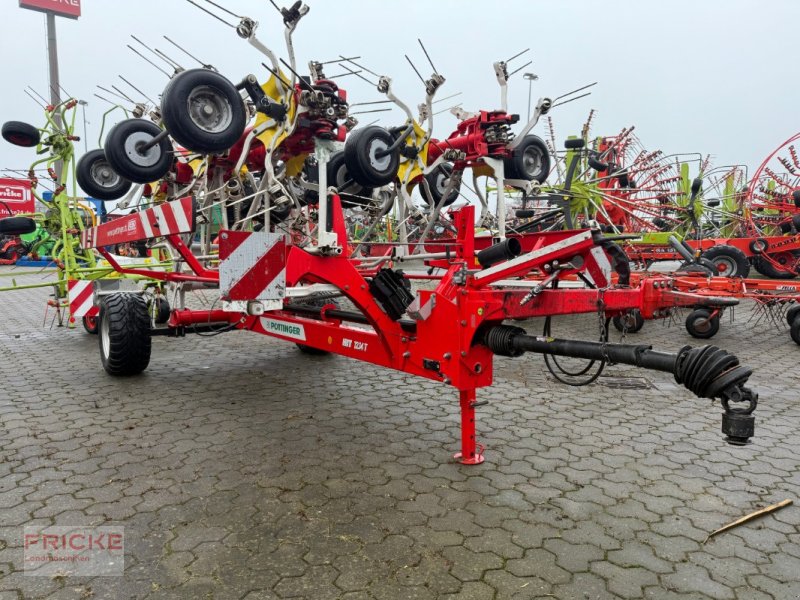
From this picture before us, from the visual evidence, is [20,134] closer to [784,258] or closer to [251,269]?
[251,269]

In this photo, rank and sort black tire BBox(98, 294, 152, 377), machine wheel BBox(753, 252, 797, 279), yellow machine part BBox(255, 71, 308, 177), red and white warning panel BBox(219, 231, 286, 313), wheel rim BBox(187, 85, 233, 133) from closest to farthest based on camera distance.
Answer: red and white warning panel BBox(219, 231, 286, 313)
wheel rim BBox(187, 85, 233, 133)
yellow machine part BBox(255, 71, 308, 177)
black tire BBox(98, 294, 152, 377)
machine wheel BBox(753, 252, 797, 279)

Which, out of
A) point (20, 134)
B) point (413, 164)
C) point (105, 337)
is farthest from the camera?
point (20, 134)

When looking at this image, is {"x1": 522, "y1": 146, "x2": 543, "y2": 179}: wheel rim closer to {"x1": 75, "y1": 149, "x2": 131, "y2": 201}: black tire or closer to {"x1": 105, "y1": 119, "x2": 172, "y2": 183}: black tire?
{"x1": 105, "y1": 119, "x2": 172, "y2": 183}: black tire

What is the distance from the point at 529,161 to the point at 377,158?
77.1 inches

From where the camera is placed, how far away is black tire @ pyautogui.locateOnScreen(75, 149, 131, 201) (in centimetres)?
611

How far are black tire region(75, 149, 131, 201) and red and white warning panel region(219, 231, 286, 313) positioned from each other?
3714mm

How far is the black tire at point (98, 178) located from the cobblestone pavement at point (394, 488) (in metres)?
2.08

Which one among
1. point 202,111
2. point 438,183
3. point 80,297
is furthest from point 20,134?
point 438,183

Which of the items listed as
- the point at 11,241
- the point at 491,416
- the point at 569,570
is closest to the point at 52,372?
the point at 491,416

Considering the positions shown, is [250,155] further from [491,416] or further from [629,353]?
[629,353]

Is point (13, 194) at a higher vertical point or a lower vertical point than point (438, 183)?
higher

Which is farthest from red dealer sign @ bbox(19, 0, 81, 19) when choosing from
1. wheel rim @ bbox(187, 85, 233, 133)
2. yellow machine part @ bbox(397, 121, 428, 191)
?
wheel rim @ bbox(187, 85, 233, 133)

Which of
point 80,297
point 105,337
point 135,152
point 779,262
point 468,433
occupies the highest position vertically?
point 135,152

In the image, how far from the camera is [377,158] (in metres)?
4.81
